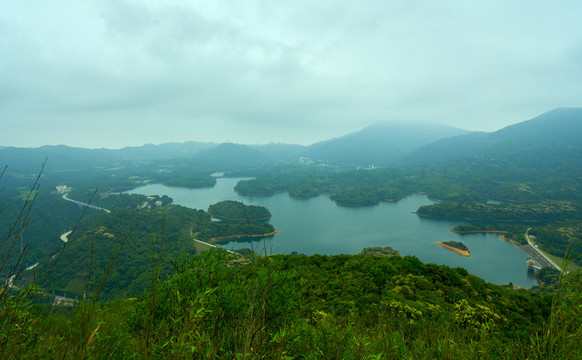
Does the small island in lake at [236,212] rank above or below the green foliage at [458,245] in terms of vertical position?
above

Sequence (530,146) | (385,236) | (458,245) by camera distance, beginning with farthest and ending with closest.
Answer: (530,146)
(385,236)
(458,245)

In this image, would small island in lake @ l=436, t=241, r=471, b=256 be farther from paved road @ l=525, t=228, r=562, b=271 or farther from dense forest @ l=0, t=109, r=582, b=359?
dense forest @ l=0, t=109, r=582, b=359

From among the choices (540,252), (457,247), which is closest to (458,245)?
(457,247)

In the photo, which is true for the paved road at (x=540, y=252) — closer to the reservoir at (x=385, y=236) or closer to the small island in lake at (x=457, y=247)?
the reservoir at (x=385, y=236)

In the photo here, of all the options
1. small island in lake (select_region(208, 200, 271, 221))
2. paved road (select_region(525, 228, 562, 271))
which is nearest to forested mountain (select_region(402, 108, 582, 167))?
Answer: paved road (select_region(525, 228, 562, 271))

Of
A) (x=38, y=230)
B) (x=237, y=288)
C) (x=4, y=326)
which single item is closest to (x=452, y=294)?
(x=237, y=288)

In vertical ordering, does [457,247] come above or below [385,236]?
above

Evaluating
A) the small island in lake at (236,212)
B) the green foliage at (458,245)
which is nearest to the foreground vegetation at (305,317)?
the green foliage at (458,245)

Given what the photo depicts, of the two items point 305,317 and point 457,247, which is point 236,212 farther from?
point 305,317
